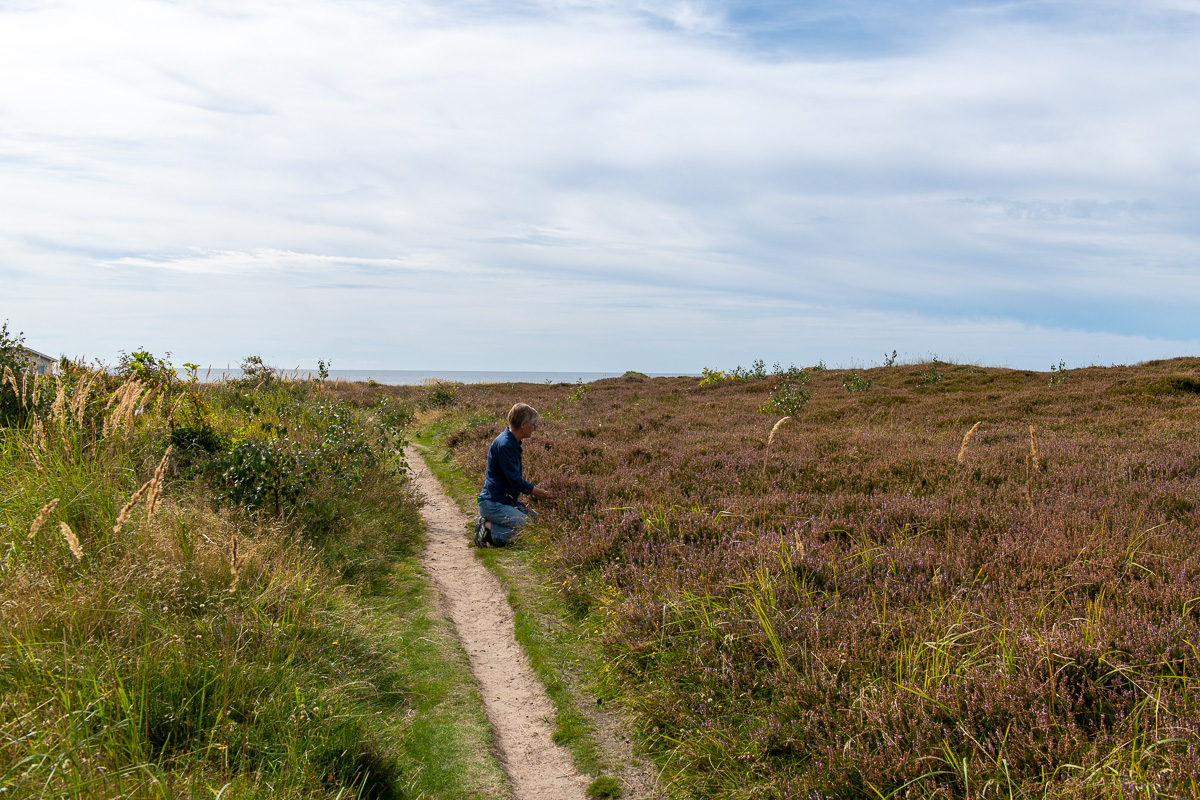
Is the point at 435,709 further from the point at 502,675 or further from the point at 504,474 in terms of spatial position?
the point at 504,474

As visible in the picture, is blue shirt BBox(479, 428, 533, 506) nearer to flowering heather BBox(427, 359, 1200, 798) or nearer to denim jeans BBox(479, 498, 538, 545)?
denim jeans BBox(479, 498, 538, 545)

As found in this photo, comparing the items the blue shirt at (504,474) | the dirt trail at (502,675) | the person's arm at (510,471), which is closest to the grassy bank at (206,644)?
the dirt trail at (502,675)

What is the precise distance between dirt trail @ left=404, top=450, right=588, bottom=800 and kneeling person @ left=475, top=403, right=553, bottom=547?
44 centimetres

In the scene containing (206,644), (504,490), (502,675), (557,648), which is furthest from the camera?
(504,490)

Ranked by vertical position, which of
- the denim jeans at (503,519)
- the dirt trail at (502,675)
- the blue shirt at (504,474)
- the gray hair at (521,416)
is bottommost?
the dirt trail at (502,675)

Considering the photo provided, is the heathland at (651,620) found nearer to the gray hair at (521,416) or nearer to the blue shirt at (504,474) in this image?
the blue shirt at (504,474)

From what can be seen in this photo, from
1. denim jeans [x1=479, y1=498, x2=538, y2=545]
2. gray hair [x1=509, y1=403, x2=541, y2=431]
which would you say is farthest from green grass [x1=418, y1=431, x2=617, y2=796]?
gray hair [x1=509, y1=403, x2=541, y2=431]

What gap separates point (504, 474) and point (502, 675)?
3.88 meters

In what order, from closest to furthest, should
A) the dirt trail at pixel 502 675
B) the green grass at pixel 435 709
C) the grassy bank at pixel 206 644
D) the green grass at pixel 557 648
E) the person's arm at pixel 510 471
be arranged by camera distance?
1. the grassy bank at pixel 206 644
2. the green grass at pixel 435 709
3. the dirt trail at pixel 502 675
4. the green grass at pixel 557 648
5. the person's arm at pixel 510 471

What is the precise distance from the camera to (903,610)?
480 cm

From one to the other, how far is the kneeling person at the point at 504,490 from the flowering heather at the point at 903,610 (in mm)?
463

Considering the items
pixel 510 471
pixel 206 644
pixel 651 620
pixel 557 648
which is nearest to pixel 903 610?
pixel 651 620

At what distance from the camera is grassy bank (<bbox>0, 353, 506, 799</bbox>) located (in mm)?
3184

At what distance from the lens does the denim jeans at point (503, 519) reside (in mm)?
9273
